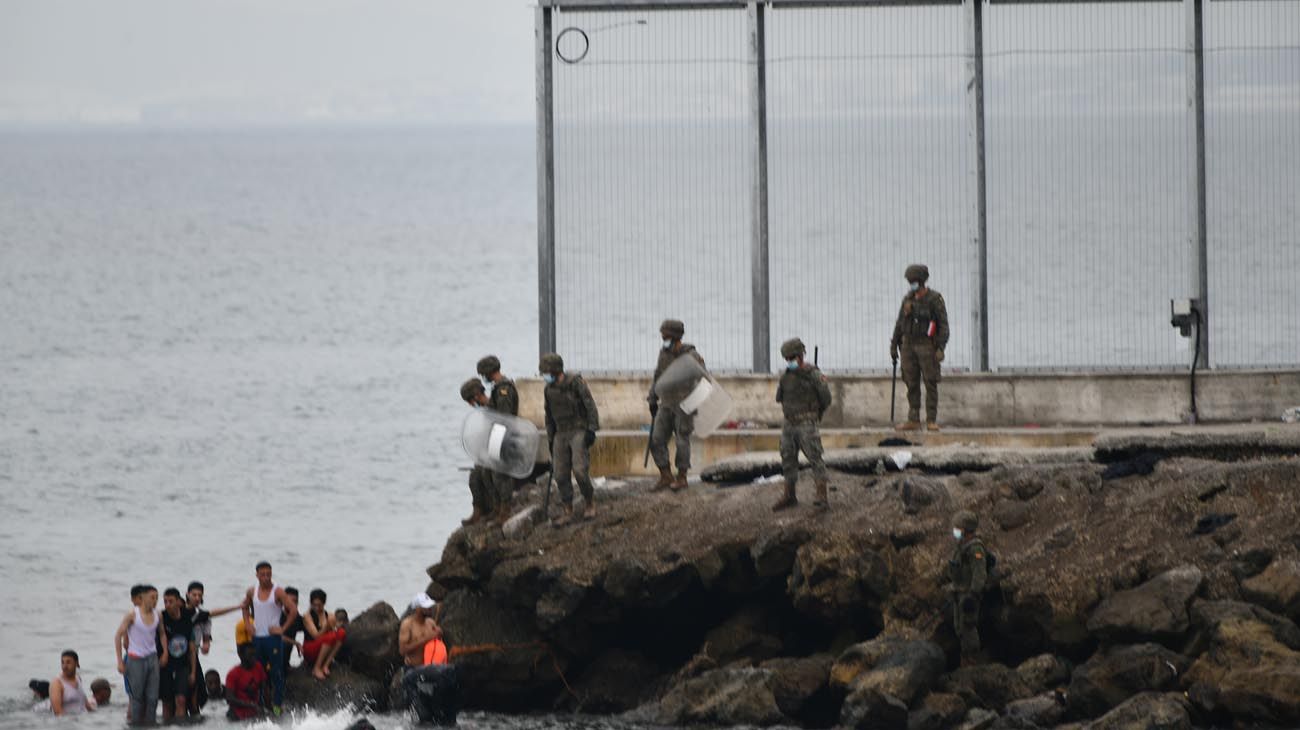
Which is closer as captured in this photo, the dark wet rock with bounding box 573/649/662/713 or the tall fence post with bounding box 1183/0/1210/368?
the dark wet rock with bounding box 573/649/662/713

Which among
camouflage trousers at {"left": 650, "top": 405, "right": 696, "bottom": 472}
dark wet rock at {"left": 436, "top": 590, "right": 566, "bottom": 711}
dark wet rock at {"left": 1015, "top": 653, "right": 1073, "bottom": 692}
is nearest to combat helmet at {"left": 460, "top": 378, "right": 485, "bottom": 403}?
camouflage trousers at {"left": 650, "top": 405, "right": 696, "bottom": 472}

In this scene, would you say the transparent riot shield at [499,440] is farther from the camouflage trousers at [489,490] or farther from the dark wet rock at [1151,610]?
the dark wet rock at [1151,610]

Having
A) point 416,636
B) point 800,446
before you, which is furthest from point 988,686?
point 416,636

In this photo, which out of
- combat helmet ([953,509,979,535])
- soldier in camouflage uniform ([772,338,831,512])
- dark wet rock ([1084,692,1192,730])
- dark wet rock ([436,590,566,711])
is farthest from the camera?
dark wet rock ([436,590,566,711])

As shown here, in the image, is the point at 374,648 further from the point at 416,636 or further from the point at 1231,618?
the point at 1231,618

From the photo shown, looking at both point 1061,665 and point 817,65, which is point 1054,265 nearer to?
point 817,65

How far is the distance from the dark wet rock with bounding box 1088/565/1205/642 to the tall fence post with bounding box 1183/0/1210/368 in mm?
7488

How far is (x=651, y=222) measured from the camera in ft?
101

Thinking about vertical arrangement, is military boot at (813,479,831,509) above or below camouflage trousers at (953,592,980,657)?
above

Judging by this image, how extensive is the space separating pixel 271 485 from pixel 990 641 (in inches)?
1337

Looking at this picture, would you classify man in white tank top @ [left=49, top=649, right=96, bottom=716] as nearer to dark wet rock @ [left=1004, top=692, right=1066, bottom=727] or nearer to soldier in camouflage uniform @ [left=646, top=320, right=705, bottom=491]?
soldier in camouflage uniform @ [left=646, top=320, right=705, bottom=491]

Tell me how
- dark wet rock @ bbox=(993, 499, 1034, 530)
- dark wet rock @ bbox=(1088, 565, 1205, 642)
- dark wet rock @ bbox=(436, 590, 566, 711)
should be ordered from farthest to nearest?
dark wet rock @ bbox=(436, 590, 566, 711) < dark wet rock @ bbox=(993, 499, 1034, 530) < dark wet rock @ bbox=(1088, 565, 1205, 642)

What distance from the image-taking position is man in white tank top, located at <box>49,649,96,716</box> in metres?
28.2

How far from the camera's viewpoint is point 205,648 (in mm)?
26359
